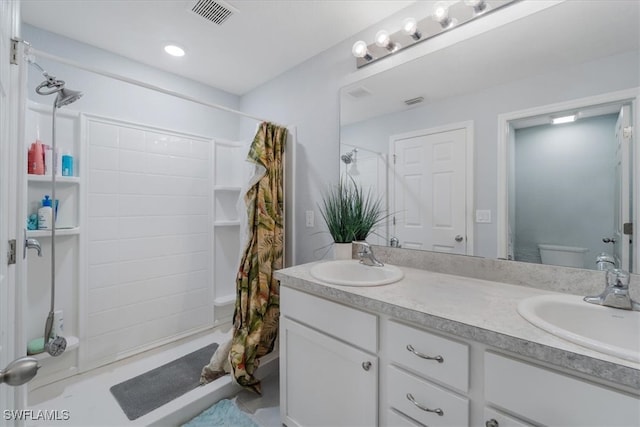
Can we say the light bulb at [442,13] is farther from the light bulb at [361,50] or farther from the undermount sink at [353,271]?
the undermount sink at [353,271]

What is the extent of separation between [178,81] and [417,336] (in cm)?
266

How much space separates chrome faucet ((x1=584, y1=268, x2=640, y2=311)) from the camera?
833 millimetres

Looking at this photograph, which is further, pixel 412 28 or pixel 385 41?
pixel 385 41

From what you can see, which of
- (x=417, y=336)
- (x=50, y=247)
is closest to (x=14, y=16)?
(x=50, y=247)

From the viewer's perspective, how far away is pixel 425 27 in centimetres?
140

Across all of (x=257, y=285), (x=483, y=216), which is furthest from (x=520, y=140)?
(x=257, y=285)

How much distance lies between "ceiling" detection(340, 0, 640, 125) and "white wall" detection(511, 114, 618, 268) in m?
0.26

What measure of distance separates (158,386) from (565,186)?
2.42 meters

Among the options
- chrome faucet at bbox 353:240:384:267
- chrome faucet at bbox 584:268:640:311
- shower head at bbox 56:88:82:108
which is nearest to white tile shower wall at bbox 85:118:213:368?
shower head at bbox 56:88:82:108

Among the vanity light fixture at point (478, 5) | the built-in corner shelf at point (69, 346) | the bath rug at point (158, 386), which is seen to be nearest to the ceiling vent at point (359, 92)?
the vanity light fixture at point (478, 5)

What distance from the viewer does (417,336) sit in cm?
87

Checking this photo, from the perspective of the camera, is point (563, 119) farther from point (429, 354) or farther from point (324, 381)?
point (324, 381)

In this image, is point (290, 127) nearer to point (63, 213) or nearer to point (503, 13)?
point (503, 13)

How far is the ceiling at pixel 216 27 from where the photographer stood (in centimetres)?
152
